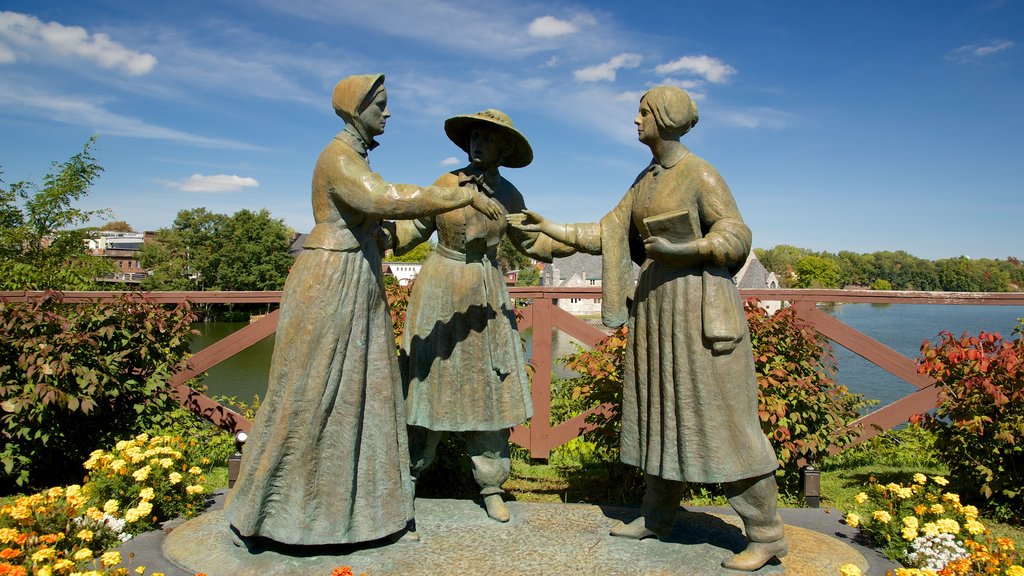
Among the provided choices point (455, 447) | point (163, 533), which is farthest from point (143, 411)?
point (455, 447)

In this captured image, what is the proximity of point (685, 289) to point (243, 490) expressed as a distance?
2.40 m

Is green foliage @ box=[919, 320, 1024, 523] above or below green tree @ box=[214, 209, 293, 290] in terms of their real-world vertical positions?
below

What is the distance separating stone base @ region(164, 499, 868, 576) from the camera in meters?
3.15

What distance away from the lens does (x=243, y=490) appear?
325 centimetres

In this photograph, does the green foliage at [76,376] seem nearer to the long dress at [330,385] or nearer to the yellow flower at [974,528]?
the long dress at [330,385]

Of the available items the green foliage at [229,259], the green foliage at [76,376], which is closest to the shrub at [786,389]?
the green foliage at [76,376]

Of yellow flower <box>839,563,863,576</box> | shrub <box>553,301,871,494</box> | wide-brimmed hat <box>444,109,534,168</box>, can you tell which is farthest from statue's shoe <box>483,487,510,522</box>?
wide-brimmed hat <box>444,109,534,168</box>

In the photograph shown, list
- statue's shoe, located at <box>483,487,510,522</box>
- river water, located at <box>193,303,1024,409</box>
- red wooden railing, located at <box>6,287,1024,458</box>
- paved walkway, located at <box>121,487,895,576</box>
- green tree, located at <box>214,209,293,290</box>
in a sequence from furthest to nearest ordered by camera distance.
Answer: green tree, located at <box>214,209,293,290</box> < river water, located at <box>193,303,1024,409</box> < red wooden railing, located at <box>6,287,1024,458</box> < statue's shoe, located at <box>483,487,510,522</box> < paved walkway, located at <box>121,487,895,576</box>

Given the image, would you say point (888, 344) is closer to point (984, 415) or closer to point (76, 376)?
point (984, 415)

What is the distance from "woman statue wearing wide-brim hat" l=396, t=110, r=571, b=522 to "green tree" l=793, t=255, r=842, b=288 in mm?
79507

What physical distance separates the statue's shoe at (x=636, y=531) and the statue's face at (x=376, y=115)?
2497 millimetres

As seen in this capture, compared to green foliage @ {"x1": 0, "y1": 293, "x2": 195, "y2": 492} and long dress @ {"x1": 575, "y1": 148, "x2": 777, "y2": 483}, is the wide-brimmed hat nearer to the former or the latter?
long dress @ {"x1": 575, "y1": 148, "x2": 777, "y2": 483}

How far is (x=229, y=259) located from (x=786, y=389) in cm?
4267

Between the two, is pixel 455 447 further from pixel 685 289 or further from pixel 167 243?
pixel 167 243
